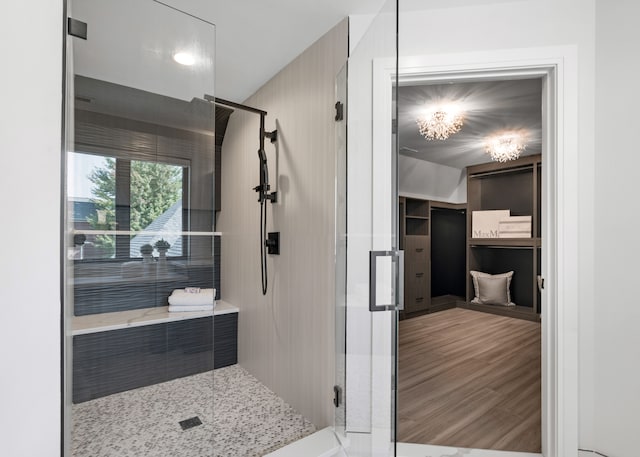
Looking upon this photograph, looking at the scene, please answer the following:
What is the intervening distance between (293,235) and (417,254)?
10.2 ft

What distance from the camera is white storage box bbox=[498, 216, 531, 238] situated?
14.8 feet

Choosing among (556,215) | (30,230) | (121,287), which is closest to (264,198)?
(121,287)

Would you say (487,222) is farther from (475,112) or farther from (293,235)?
(293,235)

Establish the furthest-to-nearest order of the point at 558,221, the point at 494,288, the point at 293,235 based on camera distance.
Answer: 1. the point at 494,288
2. the point at 293,235
3. the point at 558,221

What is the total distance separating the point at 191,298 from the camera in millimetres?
1188

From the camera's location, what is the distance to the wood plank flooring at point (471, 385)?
5.88ft

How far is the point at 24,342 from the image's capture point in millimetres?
736

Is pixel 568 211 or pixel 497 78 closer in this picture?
pixel 568 211

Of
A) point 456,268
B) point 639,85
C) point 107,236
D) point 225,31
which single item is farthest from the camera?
point 456,268

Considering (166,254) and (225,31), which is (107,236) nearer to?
(166,254)

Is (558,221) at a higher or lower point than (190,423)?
higher

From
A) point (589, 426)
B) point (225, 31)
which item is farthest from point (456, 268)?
point (225, 31)

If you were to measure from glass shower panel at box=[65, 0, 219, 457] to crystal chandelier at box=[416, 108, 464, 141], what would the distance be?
7.82ft

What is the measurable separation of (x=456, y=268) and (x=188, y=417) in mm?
5093
